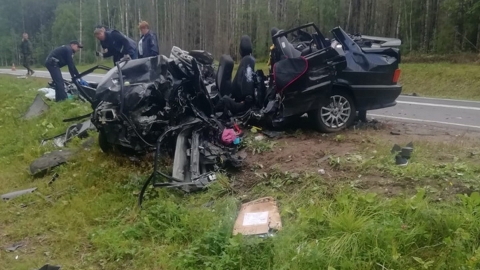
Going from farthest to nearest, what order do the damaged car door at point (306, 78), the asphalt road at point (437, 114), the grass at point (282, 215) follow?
the asphalt road at point (437, 114), the damaged car door at point (306, 78), the grass at point (282, 215)

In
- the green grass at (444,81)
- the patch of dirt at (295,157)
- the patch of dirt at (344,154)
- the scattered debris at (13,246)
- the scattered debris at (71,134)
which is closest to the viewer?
the patch of dirt at (344,154)

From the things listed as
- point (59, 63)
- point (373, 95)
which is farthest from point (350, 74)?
point (59, 63)

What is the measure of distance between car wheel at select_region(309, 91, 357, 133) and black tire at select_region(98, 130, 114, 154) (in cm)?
308

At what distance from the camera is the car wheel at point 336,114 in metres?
7.05

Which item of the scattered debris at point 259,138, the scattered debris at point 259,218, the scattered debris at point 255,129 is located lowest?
the scattered debris at point 259,218

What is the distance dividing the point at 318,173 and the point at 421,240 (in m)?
1.64

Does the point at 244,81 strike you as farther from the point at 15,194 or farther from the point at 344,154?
the point at 15,194

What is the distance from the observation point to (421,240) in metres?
3.84

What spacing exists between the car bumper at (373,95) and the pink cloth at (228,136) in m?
2.10

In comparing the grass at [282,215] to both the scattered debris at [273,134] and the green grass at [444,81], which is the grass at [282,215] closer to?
the scattered debris at [273,134]

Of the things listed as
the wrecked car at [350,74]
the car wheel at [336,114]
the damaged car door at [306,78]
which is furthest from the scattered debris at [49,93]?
the car wheel at [336,114]

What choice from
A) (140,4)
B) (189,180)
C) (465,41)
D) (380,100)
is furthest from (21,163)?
(140,4)

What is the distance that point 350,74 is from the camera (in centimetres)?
720

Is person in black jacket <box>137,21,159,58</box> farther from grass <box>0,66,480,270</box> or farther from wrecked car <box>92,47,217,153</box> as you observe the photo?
grass <box>0,66,480,270</box>
